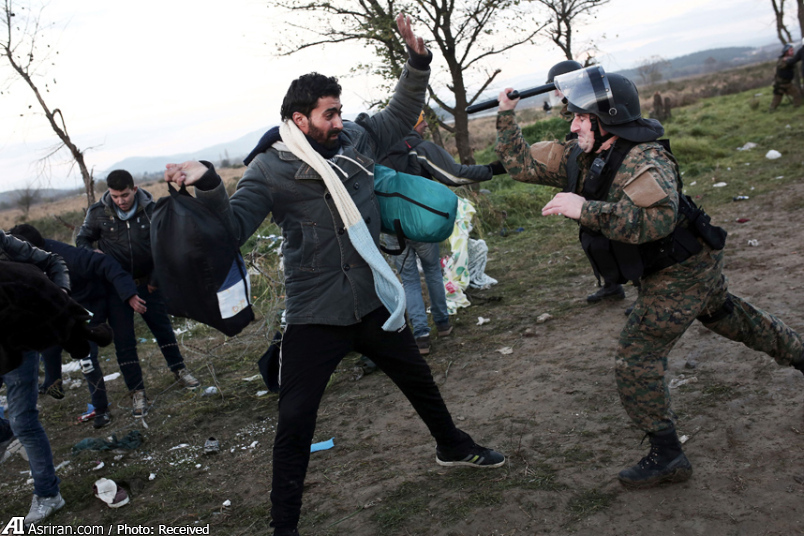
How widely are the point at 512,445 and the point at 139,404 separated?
133 inches

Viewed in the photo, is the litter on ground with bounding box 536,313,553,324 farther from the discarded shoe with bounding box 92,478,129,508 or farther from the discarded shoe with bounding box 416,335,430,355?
the discarded shoe with bounding box 92,478,129,508

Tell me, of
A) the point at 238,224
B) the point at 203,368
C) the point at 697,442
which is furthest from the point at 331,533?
the point at 203,368

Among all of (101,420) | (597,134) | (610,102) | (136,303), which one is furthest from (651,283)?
(101,420)

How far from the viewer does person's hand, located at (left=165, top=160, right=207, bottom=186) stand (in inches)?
93.7

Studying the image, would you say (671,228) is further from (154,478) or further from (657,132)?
(154,478)

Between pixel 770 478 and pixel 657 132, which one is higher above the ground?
pixel 657 132

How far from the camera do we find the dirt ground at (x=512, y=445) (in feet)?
9.28

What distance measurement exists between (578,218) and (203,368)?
4.96m

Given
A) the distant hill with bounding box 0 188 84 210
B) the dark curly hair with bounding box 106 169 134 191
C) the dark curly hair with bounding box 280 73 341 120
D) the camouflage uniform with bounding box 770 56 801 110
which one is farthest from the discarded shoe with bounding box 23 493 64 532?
the camouflage uniform with bounding box 770 56 801 110

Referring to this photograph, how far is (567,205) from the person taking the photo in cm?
268

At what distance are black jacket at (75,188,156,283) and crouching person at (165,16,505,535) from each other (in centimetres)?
308

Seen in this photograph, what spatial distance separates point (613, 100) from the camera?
2688 mm

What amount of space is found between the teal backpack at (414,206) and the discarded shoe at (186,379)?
3.68 m

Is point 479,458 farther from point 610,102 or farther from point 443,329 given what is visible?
point 443,329
